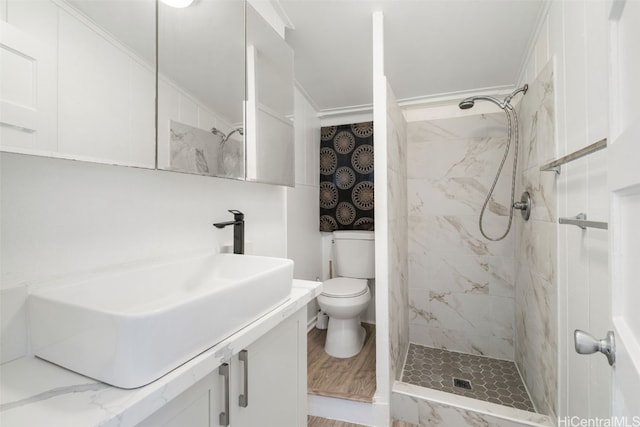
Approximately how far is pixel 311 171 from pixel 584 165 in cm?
191

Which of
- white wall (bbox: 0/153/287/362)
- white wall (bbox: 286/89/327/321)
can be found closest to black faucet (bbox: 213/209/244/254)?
white wall (bbox: 0/153/287/362)

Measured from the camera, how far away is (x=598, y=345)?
1.69ft

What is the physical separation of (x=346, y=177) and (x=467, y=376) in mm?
1896

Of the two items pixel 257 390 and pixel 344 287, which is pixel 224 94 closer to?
pixel 257 390

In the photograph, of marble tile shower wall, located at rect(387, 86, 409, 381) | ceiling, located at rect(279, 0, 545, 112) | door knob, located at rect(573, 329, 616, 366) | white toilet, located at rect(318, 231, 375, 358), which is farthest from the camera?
white toilet, located at rect(318, 231, 375, 358)

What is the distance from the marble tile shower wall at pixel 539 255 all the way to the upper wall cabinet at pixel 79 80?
1.74 metres

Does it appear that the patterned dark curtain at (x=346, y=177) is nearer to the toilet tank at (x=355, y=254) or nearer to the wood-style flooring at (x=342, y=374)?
the toilet tank at (x=355, y=254)

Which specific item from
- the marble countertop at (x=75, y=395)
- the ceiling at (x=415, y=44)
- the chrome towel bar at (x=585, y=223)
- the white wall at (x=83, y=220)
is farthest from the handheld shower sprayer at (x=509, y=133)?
the marble countertop at (x=75, y=395)

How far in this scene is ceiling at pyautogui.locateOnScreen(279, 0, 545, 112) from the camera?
147 centimetres

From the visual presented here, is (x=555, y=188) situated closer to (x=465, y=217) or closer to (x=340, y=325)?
(x=465, y=217)

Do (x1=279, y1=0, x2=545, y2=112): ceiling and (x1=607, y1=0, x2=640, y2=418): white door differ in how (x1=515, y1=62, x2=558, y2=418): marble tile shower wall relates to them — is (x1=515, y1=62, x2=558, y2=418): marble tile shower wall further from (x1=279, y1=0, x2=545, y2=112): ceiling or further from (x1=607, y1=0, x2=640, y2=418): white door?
(x1=607, y1=0, x2=640, y2=418): white door

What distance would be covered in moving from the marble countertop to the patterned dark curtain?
85.1 inches

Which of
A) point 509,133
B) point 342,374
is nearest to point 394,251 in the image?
point 342,374

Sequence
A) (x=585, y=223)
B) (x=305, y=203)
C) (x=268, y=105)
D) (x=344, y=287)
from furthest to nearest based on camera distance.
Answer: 1. (x=305, y=203)
2. (x=344, y=287)
3. (x=268, y=105)
4. (x=585, y=223)
